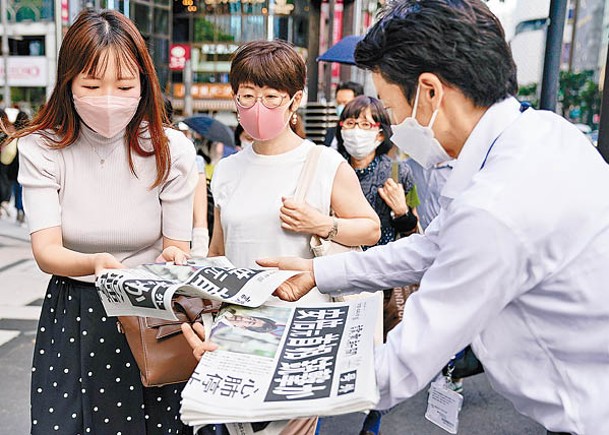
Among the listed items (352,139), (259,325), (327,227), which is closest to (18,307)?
(352,139)

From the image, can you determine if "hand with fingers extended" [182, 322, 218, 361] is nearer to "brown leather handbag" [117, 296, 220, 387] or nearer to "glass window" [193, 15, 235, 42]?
"brown leather handbag" [117, 296, 220, 387]

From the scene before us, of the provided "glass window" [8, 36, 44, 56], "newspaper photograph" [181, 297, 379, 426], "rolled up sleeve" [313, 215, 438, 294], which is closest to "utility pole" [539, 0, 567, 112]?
"rolled up sleeve" [313, 215, 438, 294]

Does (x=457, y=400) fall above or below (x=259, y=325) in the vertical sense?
below

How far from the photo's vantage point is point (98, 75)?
1558 millimetres

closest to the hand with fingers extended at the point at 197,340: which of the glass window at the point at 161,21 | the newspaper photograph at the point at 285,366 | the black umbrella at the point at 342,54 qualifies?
the newspaper photograph at the point at 285,366

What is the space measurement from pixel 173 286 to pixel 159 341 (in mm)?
261

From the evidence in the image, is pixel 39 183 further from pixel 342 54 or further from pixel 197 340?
pixel 342 54

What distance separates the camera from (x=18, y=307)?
472 centimetres

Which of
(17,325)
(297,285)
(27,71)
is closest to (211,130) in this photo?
(17,325)

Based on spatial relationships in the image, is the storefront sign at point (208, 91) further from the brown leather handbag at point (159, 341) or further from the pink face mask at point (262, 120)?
the brown leather handbag at point (159, 341)

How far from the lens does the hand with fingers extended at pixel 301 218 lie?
6.06 feet

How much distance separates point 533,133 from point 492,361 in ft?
1.36

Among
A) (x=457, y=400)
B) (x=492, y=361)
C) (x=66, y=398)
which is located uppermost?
(x=492, y=361)

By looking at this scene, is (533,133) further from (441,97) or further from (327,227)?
(327,227)
